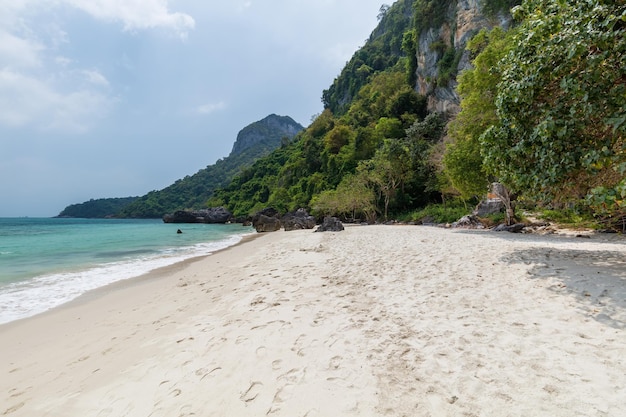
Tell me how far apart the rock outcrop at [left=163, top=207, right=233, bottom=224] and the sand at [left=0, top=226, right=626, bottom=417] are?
74741mm

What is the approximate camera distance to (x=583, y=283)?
17.0 ft

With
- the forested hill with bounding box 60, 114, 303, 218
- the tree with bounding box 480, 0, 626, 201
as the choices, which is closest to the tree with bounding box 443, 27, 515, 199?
the tree with bounding box 480, 0, 626, 201

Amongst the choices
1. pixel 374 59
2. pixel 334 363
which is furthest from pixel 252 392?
pixel 374 59

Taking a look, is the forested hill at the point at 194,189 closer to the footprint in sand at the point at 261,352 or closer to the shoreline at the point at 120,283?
the shoreline at the point at 120,283

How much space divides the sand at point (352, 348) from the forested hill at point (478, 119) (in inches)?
94.4

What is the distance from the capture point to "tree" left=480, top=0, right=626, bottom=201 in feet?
18.1

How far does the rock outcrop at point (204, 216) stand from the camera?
3118 inches

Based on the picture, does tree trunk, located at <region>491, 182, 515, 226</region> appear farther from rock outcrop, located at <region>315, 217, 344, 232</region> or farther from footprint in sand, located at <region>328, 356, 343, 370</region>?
footprint in sand, located at <region>328, 356, 343, 370</region>

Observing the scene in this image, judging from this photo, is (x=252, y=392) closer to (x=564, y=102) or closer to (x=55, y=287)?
(x=564, y=102)

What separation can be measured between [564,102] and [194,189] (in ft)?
471

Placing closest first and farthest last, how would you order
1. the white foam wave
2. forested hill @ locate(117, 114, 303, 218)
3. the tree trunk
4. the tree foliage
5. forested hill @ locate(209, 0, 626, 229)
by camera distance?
forested hill @ locate(209, 0, 626, 229) → the white foam wave → the tree trunk → the tree foliage → forested hill @ locate(117, 114, 303, 218)

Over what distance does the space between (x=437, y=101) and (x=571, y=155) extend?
42.6 meters

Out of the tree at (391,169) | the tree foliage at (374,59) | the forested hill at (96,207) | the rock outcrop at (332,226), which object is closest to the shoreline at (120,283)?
the rock outcrop at (332,226)

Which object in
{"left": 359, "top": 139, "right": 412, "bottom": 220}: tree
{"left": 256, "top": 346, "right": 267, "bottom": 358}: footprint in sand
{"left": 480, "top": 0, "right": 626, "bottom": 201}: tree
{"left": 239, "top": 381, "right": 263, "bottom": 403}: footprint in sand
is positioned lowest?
{"left": 239, "top": 381, "right": 263, "bottom": 403}: footprint in sand
